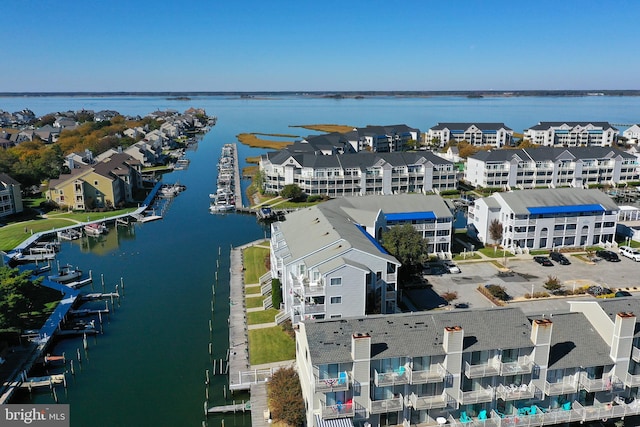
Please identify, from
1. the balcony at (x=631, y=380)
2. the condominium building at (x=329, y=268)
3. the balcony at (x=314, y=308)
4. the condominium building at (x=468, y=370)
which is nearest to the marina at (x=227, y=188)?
the condominium building at (x=329, y=268)

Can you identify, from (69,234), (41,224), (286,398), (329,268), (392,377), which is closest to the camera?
(392,377)

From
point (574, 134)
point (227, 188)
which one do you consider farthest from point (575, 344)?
point (574, 134)

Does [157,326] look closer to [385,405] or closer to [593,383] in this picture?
[385,405]

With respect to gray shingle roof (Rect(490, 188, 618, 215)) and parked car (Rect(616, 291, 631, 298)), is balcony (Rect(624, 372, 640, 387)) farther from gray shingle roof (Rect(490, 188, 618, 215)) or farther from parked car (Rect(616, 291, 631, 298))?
gray shingle roof (Rect(490, 188, 618, 215))

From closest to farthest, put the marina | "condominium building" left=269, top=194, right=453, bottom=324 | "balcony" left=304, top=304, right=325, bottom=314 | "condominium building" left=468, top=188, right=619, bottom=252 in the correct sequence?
"balcony" left=304, top=304, right=325, bottom=314 → "condominium building" left=269, top=194, right=453, bottom=324 → "condominium building" left=468, top=188, right=619, bottom=252 → the marina

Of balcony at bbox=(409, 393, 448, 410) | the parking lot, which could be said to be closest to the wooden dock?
balcony at bbox=(409, 393, 448, 410)

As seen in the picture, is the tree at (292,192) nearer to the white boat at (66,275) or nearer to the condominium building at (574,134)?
the white boat at (66,275)

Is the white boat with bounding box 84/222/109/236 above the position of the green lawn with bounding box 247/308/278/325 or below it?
below
